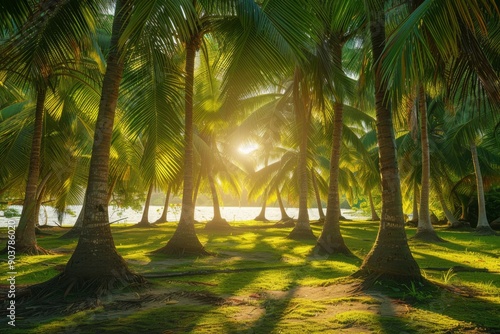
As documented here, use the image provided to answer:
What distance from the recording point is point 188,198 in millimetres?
11336

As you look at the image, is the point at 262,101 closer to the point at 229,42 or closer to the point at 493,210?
the point at 229,42

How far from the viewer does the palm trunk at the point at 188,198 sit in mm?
11078

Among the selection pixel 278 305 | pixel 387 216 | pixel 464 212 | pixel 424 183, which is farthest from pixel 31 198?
pixel 464 212

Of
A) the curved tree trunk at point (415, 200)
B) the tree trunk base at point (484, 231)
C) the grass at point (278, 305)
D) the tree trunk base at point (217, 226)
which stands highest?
the curved tree trunk at point (415, 200)

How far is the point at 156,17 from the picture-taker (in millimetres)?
4824

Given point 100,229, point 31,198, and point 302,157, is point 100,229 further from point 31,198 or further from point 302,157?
point 302,157

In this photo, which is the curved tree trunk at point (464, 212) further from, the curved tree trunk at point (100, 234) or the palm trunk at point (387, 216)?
the curved tree trunk at point (100, 234)

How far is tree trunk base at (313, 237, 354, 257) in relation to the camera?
11.6m

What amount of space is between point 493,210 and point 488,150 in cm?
423

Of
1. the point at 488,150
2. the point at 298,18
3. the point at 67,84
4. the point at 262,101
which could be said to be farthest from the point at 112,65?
the point at 488,150

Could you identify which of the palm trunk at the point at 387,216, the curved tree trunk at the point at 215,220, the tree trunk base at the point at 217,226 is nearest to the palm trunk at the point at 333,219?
the palm trunk at the point at 387,216

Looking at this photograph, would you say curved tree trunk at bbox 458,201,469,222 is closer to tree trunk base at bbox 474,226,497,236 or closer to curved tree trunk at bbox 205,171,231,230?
tree trunk base at bbox 474,226,497,236

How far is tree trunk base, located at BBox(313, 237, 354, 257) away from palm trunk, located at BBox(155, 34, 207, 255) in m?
3.30

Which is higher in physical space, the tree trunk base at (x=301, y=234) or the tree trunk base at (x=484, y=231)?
the tree trunk base at (x=301, y=234)
